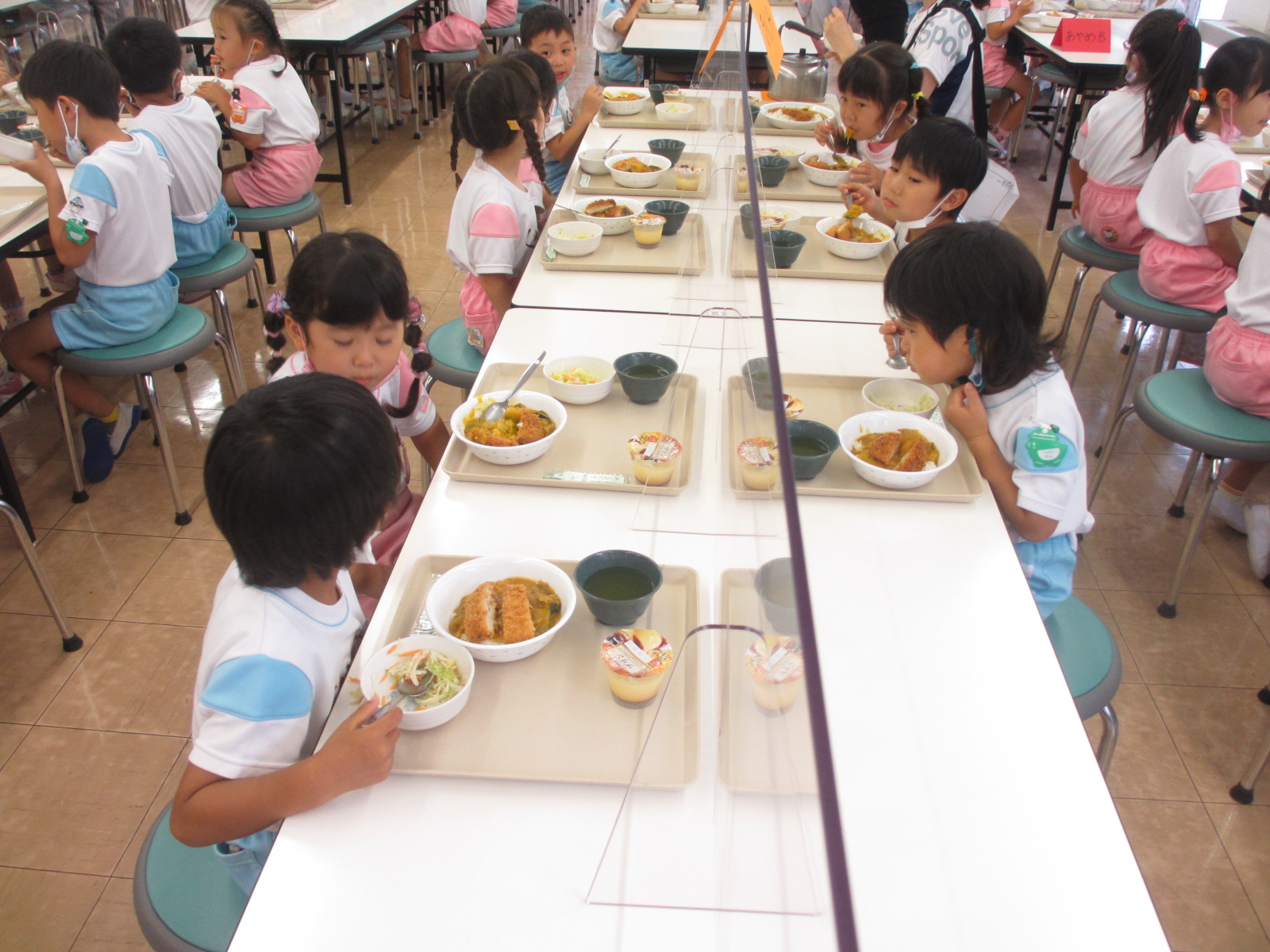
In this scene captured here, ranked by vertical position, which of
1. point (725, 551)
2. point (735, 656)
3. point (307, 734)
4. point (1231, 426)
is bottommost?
point (1231, 426)

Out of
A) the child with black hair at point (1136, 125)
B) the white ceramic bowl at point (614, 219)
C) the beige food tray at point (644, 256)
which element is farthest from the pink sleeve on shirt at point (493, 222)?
the child with black hair at point (1136, 125)

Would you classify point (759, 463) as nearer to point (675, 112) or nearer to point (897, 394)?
point (897, 394)

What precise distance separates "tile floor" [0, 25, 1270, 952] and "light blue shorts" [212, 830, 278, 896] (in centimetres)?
66

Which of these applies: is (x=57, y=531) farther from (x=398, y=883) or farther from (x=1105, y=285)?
(x=1105, y=285)

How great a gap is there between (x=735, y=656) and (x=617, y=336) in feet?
3.84

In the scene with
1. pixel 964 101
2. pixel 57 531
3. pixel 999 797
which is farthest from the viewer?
pixel 964 101

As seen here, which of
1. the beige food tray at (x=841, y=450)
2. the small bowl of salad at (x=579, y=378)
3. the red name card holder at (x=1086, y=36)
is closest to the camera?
the beige food tray at (x=841, y=450)

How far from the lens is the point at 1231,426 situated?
6.67ft

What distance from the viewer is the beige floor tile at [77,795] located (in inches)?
67.3

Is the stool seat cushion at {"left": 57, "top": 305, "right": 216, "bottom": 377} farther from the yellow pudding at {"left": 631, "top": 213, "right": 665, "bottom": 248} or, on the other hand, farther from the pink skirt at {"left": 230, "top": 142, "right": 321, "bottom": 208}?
the yellow pudding at {"left": 631, "top": 213, "right": 665, "bottom": 248}

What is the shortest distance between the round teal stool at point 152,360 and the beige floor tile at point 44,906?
1113mm

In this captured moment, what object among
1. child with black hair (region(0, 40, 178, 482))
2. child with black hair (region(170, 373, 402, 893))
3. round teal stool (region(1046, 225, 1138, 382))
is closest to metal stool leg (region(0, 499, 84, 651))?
child with black hair (region(0, 40, 178, 482))

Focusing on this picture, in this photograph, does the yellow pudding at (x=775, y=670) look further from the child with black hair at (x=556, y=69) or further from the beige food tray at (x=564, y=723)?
the child with black hair at (x=556, y=69)

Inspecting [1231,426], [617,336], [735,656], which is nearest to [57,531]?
[617,336]
